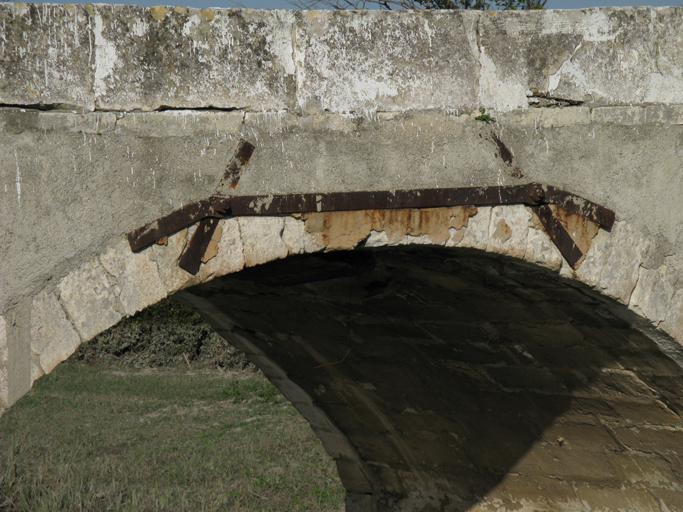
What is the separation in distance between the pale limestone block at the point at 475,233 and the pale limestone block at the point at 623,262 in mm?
534

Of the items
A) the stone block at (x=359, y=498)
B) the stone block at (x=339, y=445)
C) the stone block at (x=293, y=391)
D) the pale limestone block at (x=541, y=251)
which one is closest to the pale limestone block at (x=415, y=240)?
the pale limestone block at (x=541, y=251)

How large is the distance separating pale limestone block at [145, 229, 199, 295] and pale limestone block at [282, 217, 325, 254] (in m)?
0.36

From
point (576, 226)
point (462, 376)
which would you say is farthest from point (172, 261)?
point (462, 376)

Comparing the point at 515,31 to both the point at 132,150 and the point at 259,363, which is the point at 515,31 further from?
the point at 259,363

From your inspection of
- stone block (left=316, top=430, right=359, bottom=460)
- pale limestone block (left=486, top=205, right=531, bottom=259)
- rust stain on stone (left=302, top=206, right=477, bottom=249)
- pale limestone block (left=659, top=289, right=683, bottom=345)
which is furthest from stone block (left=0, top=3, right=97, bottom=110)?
stone block (left=316, top=430, right=359, bottom=460)

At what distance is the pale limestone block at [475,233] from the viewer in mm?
2576

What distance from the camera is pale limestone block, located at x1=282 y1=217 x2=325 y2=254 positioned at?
2443mm

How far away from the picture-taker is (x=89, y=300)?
220 cm

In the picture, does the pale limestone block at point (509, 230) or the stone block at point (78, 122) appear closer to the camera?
the stone block at point (78, 122)

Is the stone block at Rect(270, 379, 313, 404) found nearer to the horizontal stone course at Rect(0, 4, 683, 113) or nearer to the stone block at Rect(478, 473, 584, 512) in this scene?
the stone block at Rect(478, 473, 584, 512)

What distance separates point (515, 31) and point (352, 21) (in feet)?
2.21

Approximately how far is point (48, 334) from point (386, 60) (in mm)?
1582

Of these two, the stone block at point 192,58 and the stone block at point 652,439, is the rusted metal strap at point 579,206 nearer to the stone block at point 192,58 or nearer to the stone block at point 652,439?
the stone block at point 192,58

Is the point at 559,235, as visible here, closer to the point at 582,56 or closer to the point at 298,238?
the point at 582,56
